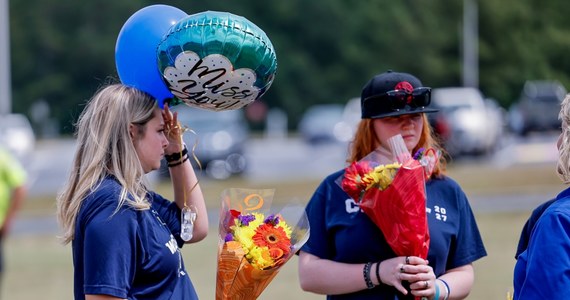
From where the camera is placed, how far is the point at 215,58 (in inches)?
143

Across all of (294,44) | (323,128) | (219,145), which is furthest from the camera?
(294,44)

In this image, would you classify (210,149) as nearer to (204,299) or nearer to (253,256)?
(204,299)

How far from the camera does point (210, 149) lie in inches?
971

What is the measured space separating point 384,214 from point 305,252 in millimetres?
489

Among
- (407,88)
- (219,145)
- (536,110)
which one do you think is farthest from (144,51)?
(536,110)

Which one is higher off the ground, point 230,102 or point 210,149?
point 230,102

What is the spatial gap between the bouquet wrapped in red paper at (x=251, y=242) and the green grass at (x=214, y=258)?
548 centimetres

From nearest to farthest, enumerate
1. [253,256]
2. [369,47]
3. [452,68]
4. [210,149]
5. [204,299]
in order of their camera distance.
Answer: [253,256], [204,299], [210,149], [452,68], [369,47]

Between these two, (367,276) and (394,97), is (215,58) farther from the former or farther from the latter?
(367,276)

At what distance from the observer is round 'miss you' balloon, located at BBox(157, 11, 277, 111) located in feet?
11.9

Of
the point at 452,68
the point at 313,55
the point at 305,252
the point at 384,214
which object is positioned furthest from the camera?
the point at 313,55

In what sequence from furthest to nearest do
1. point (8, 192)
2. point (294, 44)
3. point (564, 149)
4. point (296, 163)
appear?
point (294, 44) < point (296, 163) < point (8, 192) < point (564, 149)

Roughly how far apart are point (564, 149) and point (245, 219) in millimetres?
1232

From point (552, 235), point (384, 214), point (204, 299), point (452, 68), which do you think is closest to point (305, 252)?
point (384, 214)
